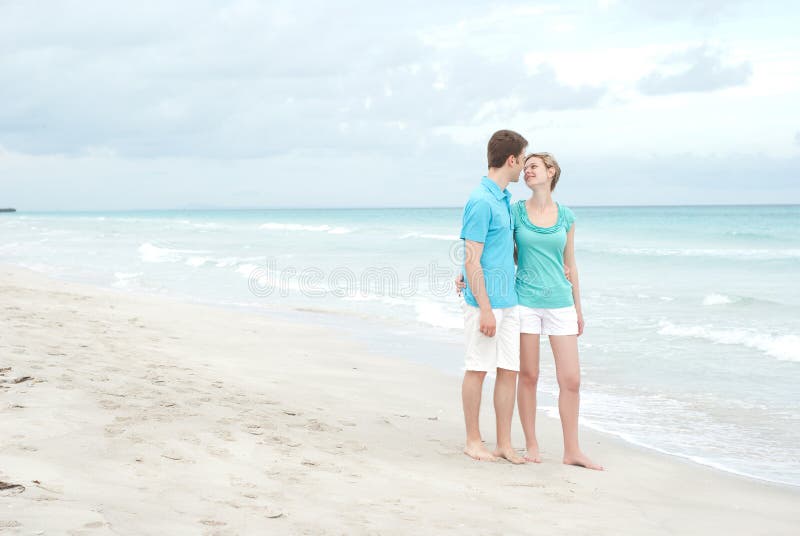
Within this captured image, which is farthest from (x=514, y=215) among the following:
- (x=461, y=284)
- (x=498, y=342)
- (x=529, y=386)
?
(x=529, y=386)

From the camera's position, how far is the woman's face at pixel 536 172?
4.72 m

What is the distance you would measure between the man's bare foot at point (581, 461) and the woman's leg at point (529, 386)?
7.2 inches

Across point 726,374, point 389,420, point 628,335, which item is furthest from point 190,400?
point 628,335

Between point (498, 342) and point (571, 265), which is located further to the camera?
point (571, 265)

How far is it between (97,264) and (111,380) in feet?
59.2

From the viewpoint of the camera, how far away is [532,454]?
485 centimetres

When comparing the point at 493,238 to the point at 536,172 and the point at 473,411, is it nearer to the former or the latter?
the point at 536,172

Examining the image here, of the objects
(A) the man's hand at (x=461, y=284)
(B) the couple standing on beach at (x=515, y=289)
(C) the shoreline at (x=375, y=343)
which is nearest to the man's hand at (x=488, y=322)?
(B) the couple standing on beach at (x=515, y=289)

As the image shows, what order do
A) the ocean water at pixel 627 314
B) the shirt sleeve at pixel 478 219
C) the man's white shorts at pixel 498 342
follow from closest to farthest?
the shirt sleeve at pixel 478 219, the man's white shorts at pixel 498 342, the ocean water at pixel 627 314

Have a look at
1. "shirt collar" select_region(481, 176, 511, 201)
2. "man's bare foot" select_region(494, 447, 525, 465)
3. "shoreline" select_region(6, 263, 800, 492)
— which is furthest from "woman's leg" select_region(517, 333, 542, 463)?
"shoreline" select_region(6, 263, 800, 492)

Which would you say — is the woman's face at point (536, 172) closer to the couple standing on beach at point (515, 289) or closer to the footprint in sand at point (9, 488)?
the couple standing on beach at point (515, 289)

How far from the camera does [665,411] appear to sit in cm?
675

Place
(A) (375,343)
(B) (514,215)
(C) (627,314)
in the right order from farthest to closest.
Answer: (C) (627,314) → (A) (375,343) → (B) (514,215)

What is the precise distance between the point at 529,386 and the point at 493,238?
1028 millimetres
